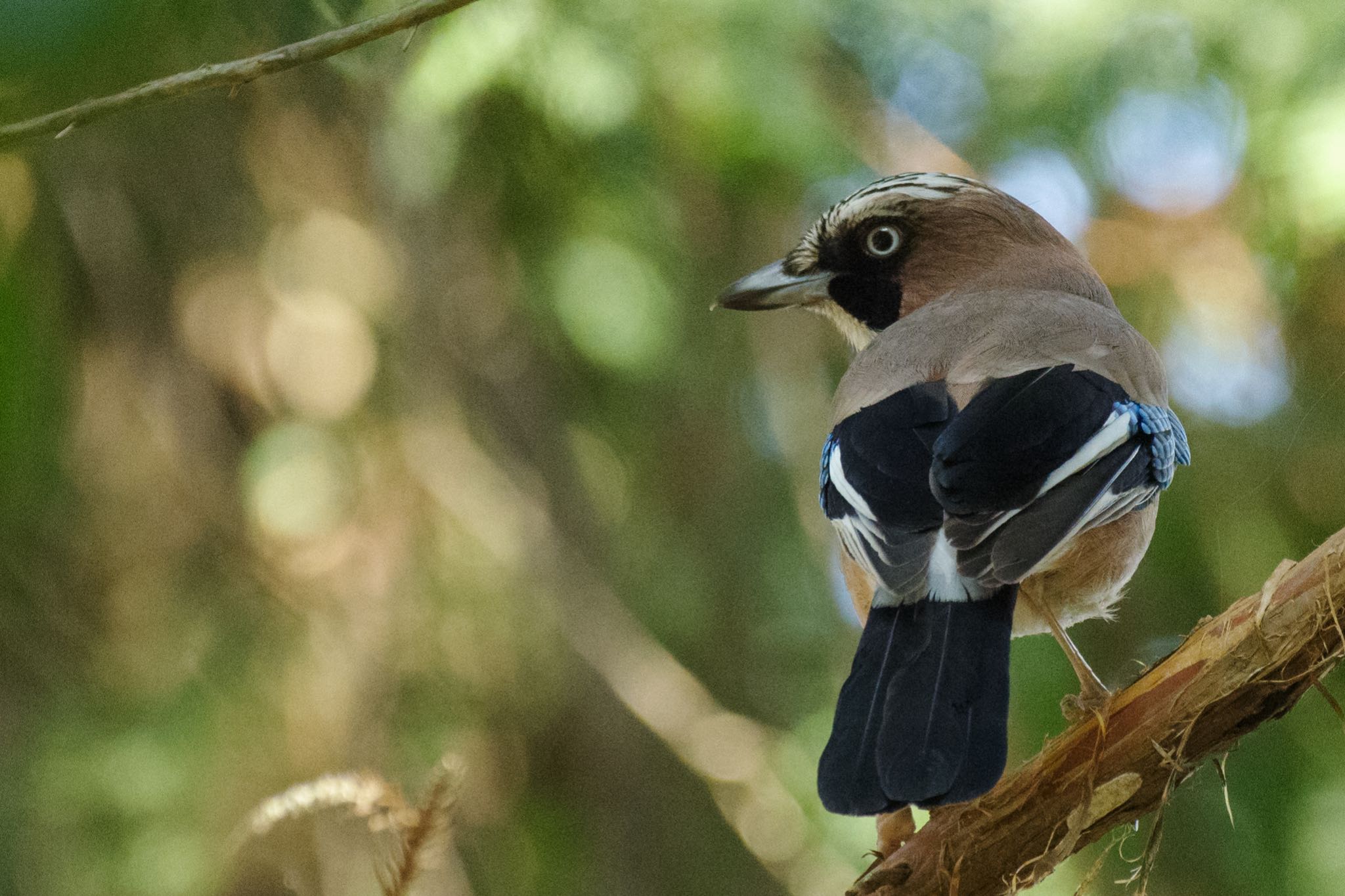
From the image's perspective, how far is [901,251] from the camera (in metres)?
4.07

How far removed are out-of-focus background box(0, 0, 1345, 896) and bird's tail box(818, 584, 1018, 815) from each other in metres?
1.42

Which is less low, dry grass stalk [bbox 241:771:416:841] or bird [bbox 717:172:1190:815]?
dry grass stalk [bbox 241:771:416:841]

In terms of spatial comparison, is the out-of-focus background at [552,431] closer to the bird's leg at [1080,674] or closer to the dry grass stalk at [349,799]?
the bird's leg at [1080,674]

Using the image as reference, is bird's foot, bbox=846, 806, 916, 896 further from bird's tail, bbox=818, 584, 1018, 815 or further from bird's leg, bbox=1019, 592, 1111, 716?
bird's leg, bbox=1019, 592, 1111, 716

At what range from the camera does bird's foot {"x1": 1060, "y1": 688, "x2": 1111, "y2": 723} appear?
2.61 metres

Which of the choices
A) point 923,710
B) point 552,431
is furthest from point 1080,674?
point 552,431

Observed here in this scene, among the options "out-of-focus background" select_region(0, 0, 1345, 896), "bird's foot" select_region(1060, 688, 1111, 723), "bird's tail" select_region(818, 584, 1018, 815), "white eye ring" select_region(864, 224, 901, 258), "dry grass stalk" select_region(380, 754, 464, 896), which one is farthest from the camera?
"white eye ring" select_region(864, 224, 901, 258)

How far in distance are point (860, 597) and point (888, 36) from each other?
216 centimetres

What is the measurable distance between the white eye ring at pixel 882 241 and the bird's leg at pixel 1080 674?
4.53ft

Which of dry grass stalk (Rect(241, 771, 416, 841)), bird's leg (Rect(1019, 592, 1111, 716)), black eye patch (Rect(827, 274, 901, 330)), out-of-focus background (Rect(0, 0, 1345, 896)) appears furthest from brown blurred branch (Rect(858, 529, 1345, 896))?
black eye patch (Rect(827, 274, 901, 330))

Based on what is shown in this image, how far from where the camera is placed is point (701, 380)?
518cm

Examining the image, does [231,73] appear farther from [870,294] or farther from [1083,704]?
[870,294]

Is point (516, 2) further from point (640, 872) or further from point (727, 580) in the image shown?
point (640, 872)

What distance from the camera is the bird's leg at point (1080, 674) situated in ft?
8.69
